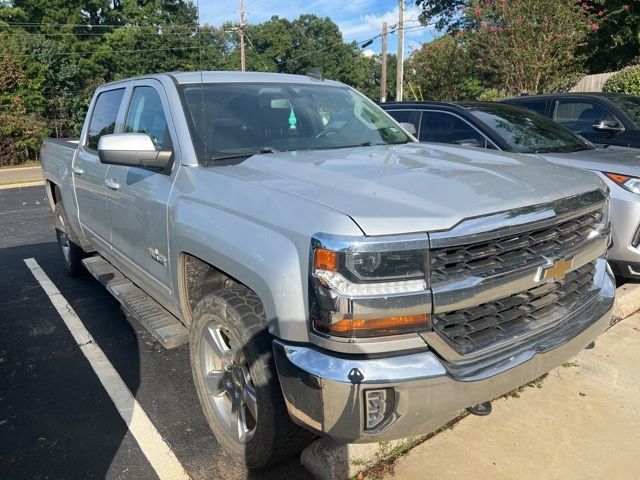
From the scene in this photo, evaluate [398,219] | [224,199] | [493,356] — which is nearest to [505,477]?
[493,356]

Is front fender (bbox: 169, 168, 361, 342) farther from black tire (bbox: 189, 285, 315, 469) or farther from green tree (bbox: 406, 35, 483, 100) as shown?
green tree (bbox: 406, 35, 483, 100)

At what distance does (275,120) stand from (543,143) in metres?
3.31

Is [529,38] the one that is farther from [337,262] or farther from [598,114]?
[337,262]

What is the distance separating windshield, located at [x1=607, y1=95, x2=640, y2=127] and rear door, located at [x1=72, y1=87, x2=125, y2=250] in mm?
6148

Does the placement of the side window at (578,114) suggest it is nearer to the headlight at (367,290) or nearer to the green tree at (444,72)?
the headlight at (367,290)

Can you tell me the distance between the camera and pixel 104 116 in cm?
468

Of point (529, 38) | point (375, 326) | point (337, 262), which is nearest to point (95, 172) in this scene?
point (337, 262)

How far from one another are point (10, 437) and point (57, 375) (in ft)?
2.52

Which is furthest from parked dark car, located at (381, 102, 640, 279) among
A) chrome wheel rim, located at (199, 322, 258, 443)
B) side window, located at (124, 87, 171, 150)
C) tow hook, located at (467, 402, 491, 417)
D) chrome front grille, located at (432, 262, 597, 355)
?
chrome wheel rim, located at (199, 322, 258, 443)

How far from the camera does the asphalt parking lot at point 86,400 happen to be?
2824mm

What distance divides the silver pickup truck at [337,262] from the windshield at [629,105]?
15.6 ft

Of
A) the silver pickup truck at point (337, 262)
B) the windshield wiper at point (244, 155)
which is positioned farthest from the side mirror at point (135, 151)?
the windshield wiper at point (244, 155)

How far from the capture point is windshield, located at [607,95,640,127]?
6.89m

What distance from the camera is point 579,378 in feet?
11.6
